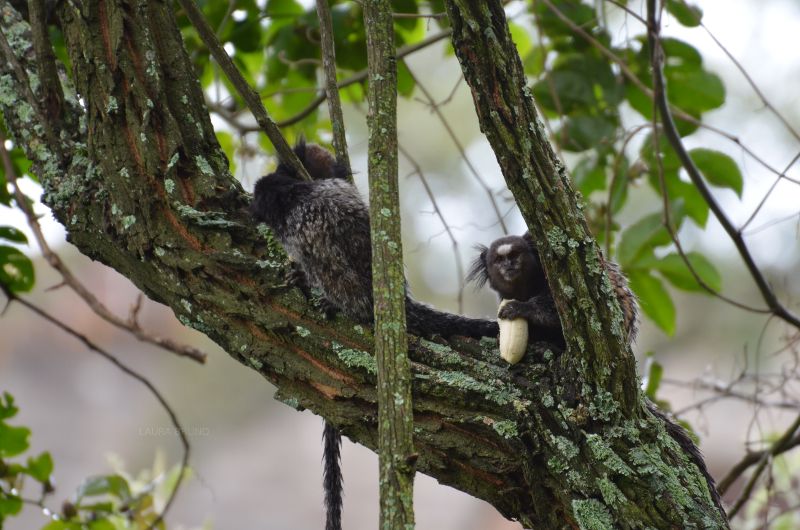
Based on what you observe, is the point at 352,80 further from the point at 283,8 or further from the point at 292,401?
the point at 292,401

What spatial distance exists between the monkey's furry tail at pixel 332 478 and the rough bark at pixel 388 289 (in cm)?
136

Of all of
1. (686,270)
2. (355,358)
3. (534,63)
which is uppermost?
(534,63)

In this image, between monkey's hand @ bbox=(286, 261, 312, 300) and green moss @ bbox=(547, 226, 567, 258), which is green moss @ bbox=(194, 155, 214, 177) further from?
green moss @ bbox=(547, 226, 567, 258)

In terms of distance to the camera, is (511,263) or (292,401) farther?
(511,263)

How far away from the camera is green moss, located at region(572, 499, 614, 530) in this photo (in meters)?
2.43

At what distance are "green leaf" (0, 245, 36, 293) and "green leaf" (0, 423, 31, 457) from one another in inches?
26.2

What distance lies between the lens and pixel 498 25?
7.13 ft

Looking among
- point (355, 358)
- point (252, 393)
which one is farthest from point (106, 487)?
point (252, 393)

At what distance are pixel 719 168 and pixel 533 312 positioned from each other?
1.23m

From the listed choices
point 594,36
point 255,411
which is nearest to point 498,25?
point 594,36

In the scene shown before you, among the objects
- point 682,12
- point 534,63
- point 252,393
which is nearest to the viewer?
point 682,12

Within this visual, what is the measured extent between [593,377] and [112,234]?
1.74 m

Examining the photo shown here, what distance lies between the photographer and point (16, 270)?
13.8ft

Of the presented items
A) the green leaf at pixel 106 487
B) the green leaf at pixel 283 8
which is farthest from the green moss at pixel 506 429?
the green leaf at pixel 283 8
